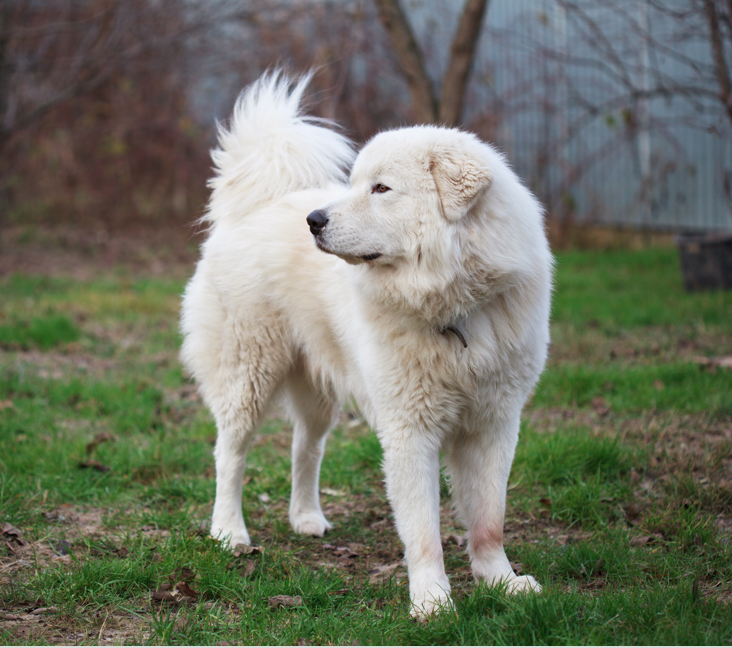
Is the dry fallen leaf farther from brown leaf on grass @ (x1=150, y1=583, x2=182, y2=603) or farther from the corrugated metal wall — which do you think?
the corrugated metal wall

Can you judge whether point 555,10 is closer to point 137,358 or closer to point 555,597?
point 137,358

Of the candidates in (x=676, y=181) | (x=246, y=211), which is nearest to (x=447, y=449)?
(x=246, y=211)

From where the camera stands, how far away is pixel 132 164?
11836 mm

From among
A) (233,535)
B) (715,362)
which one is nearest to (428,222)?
(233,535)

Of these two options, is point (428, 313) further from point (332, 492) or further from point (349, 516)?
point (332, 492)

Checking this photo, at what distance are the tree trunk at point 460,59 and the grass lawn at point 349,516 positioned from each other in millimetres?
2090

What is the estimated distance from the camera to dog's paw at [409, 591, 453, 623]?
2.37 meters

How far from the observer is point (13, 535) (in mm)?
3043

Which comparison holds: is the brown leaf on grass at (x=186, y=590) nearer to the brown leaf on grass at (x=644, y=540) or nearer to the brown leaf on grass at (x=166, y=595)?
the brown leaf on grass at (x=166, y=595)

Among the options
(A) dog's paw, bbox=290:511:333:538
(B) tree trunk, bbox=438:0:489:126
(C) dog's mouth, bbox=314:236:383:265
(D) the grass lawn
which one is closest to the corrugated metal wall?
(B) tree trunk, bbox=438:0:489:126

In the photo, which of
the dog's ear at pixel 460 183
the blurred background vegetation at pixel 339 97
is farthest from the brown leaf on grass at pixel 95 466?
the blurred background vegetation at pixel 339 97

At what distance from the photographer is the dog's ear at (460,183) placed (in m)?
2.41

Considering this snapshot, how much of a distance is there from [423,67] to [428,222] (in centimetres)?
400

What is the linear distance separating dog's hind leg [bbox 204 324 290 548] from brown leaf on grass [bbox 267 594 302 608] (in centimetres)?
64
